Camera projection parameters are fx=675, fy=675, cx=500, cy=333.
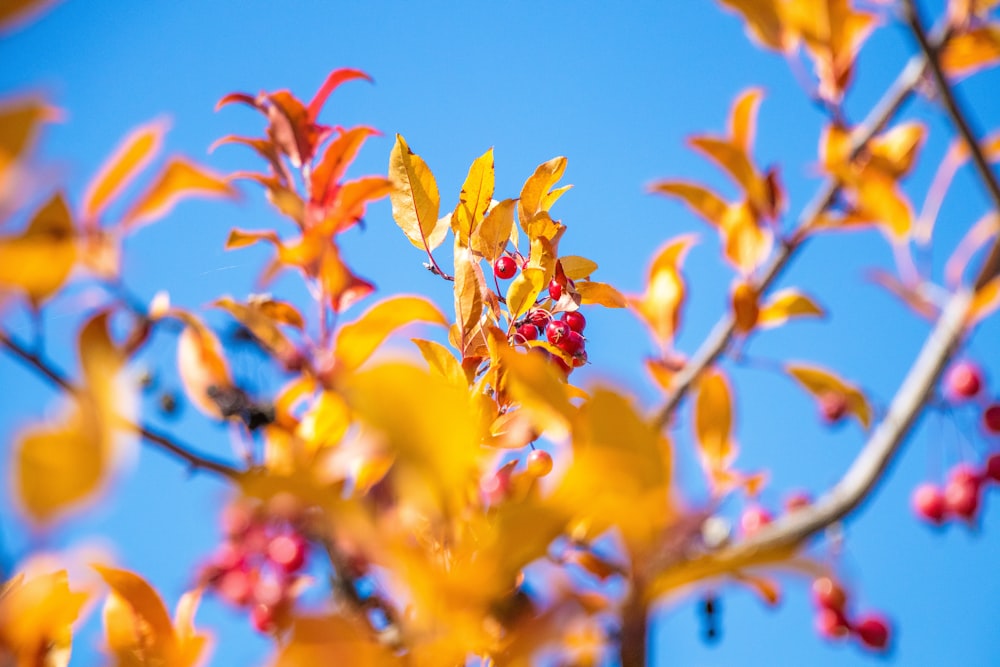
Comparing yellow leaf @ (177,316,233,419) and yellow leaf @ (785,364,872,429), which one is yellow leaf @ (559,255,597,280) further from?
yellow leaf @ (177,316,233,419)

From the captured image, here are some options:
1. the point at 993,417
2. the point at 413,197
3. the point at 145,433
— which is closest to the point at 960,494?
the point at 993,417

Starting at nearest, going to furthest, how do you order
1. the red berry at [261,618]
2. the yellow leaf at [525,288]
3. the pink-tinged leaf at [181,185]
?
the pink-tinged leaf at [181,185], the yellow leaf at [525,288], the red berry at [261,618]

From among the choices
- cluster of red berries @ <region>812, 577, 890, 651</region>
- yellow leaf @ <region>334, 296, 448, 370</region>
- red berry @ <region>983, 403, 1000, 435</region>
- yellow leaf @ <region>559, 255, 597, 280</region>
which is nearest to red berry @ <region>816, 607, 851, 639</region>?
cluster of red berries @ <region>812, 577, 890, 651</region>

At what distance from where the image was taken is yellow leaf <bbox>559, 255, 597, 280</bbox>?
756mm

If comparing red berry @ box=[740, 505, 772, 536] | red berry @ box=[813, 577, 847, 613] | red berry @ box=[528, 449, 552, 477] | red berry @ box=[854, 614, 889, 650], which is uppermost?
red berry @ box=[528, 449, 552, 477]

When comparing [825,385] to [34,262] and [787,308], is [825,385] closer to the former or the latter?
[787,308]

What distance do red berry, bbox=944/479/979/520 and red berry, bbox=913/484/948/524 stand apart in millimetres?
26

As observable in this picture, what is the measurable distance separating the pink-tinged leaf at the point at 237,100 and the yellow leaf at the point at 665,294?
20.4 inches

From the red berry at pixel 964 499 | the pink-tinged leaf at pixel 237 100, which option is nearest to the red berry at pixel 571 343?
the pink-tinged leaf at pixel 237 100

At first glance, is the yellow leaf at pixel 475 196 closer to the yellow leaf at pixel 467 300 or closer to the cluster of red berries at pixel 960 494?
the yellow leaf at pixel 467 300

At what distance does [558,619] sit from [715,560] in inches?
2.9

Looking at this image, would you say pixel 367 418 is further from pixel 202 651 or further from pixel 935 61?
pixel 935 61

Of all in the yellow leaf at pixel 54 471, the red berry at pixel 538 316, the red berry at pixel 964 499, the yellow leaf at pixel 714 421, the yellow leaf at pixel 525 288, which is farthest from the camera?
the red berry at pixel 964 499

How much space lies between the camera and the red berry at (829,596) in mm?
1062
